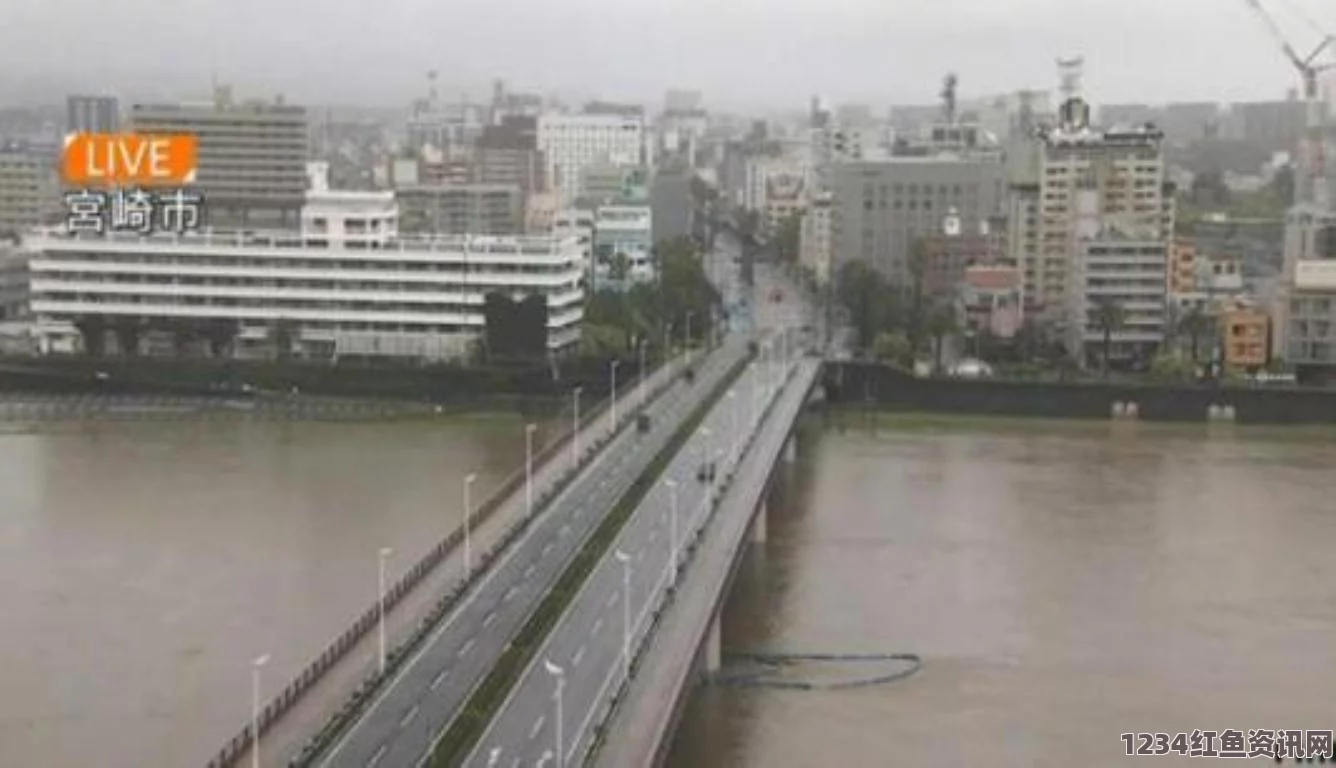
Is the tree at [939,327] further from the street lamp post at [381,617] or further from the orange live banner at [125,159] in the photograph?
the street lamp post at [381,617]

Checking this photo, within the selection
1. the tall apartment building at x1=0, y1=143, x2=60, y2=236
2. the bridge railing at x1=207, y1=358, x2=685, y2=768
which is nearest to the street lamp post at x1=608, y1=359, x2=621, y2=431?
the bridge railing at x1=207, y1=358, x2=685, y2=768

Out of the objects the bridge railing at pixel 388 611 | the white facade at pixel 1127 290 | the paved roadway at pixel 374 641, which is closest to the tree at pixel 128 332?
the bridge railing at pixel 388 611

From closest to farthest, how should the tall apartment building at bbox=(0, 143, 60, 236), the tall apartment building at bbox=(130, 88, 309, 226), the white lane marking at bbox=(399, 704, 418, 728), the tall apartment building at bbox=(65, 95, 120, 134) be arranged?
the white lane marking at bbox=(399, 704, 418, 728) < the tall apartment building at bbox=(0, 143, 60, 236) < the tall apartment building at bbox=(130, 88, 309, 226) < the tall apartment building at bbox=(65, 95, 120, 134)

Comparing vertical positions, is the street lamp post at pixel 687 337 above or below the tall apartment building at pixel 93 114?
below

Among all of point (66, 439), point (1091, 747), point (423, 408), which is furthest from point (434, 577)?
point (423, 408)

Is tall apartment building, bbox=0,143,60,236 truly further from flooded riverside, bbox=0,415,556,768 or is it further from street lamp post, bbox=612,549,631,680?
street lamp post, bbox=612,549,631,680

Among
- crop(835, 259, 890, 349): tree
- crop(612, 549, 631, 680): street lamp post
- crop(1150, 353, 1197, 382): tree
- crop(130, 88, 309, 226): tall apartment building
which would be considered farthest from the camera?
crop(130, 88, 309, 226): tall apartment building

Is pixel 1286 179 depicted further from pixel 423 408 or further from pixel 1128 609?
pixel 1128 609
